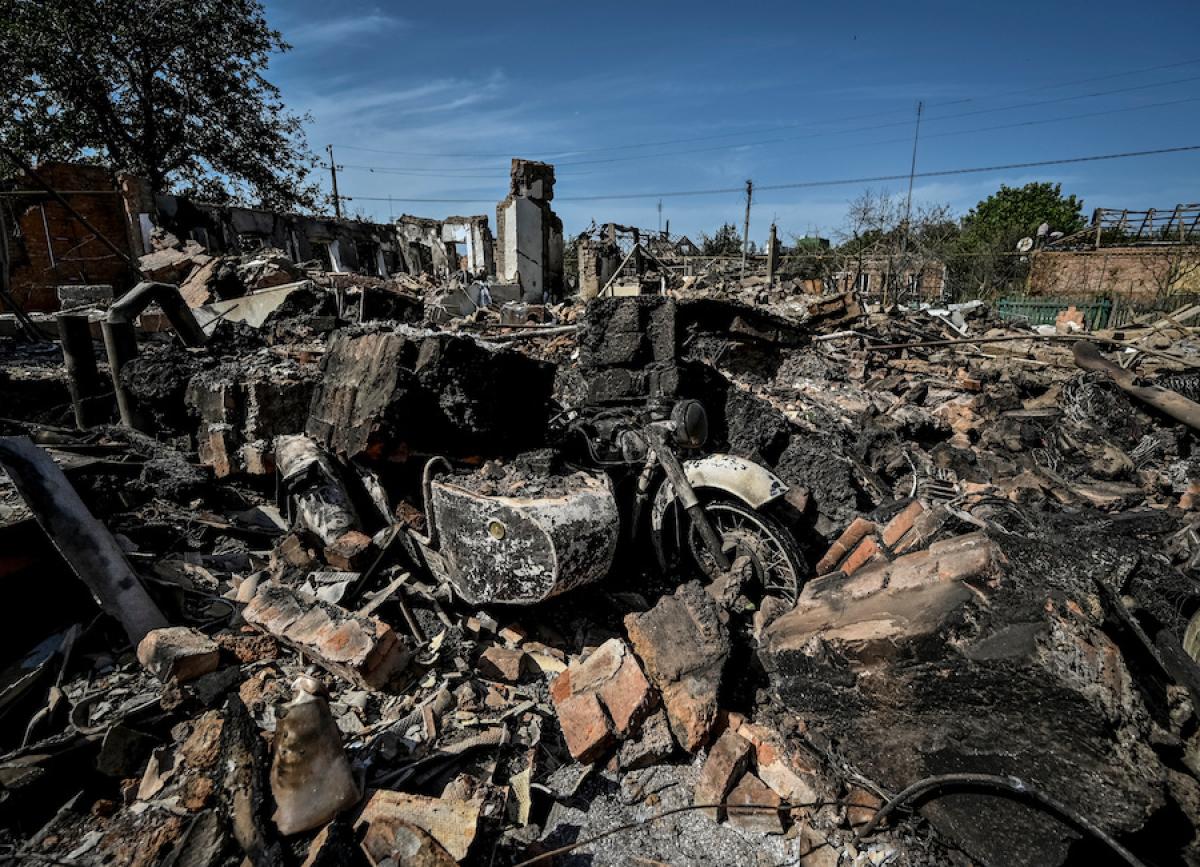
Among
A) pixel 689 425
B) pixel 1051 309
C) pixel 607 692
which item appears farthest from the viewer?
pixel 1051 309

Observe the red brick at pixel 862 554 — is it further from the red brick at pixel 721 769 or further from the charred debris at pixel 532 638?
the red brick at pixel 721 769

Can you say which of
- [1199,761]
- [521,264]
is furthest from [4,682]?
[521,264]

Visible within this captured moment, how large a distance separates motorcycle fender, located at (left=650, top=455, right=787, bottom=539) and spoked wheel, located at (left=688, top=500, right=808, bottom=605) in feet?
0.33

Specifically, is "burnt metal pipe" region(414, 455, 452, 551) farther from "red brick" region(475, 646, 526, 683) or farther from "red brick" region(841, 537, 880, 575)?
"red brick" region(841, 537, 880, 575)

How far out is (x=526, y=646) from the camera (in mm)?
3201

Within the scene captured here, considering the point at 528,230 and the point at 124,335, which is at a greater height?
the point at 528,230

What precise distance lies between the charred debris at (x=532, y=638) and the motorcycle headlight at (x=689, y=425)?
22mm

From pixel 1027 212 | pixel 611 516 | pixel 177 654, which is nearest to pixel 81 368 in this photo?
pixel 177 654

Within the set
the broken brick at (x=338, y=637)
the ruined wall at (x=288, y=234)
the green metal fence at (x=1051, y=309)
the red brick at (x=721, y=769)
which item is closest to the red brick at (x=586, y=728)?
the red brick at (x=721, y=769)

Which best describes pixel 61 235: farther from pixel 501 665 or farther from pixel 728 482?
pixel 728 482

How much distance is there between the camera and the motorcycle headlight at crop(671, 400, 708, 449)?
12.7 ft

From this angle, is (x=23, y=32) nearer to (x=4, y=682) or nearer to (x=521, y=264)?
(x=521, y=264)

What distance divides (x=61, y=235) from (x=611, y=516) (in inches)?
614

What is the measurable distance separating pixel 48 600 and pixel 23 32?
2014cm
